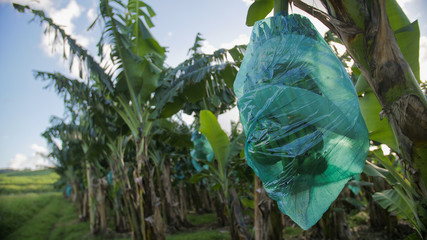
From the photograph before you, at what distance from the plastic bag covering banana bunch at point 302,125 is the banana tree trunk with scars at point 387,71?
17 cm

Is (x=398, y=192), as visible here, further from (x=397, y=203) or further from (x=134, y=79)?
(x=134, y=79)

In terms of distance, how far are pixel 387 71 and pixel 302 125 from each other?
450mm

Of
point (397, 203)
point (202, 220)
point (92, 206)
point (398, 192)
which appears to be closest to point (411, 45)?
point (398, 192)

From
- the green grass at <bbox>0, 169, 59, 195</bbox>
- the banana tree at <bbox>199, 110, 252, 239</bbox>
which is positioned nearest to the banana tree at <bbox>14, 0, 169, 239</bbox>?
the banana tree at <bbox>199, 110, 252, 239</bbox>

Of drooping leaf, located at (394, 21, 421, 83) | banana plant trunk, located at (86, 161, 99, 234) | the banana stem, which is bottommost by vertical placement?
banana plant trunk, located at (86, 161, 99, 234)

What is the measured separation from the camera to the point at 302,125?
92 cm

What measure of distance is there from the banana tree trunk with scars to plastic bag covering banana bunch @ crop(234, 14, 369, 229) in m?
0.17

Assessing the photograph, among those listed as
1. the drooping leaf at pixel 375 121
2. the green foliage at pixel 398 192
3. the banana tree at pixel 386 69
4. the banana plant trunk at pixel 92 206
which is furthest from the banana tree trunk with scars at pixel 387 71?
the banana plant trunk at pixel 92 206

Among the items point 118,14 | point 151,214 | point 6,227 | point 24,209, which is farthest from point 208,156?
point 24,209

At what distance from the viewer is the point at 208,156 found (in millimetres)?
5266

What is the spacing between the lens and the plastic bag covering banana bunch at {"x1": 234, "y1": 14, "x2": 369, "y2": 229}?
3.05 feet

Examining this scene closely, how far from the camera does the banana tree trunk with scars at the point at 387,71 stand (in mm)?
991

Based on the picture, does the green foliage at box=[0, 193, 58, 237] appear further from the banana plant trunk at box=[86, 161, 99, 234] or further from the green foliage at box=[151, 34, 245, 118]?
the green foliage at box=[151, 34, 245, 118]

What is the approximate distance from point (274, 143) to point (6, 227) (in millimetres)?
14963
